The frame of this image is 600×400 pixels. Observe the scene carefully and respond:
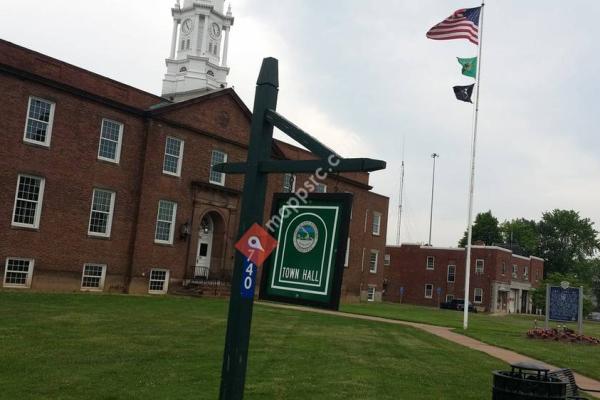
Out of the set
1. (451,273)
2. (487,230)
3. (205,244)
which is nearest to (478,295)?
(451,273)

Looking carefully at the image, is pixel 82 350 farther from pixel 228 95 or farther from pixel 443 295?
pixel 443 295

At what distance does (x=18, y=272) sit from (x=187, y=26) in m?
55.2

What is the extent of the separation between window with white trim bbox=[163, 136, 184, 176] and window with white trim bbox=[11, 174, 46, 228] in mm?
6335

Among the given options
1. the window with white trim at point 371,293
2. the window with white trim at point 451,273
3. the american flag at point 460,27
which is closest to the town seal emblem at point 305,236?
the american flag at point 460,27

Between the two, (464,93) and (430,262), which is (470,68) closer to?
(464,93)

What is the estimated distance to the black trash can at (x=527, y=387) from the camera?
5.76 metres

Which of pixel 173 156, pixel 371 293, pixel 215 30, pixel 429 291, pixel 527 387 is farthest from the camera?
pixel 215 30

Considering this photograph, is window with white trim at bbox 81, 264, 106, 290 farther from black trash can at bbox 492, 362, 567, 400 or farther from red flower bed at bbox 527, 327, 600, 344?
black trash can at bbox 492, 362, 567, 400

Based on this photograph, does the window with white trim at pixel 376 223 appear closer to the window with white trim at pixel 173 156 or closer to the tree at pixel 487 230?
the window with white trim at pixel 173 156

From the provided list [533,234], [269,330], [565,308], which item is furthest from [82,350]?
[533,234]

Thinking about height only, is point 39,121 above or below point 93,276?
above

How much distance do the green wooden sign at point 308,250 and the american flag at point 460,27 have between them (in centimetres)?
2014

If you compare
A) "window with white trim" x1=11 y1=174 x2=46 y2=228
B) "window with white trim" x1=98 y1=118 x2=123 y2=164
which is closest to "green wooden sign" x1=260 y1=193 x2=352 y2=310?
"window with white trim" x1=11 y1=174 x2=46 y2=228

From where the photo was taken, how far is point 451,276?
63969mm
